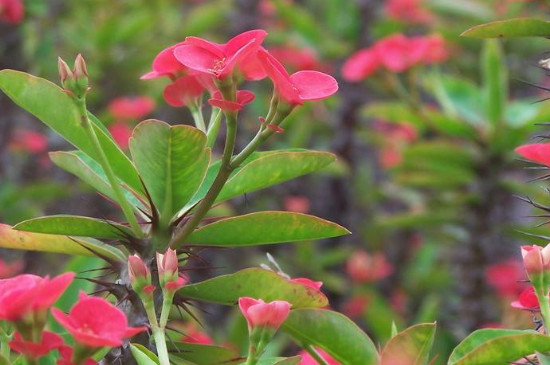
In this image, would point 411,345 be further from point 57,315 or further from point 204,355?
point 57,315

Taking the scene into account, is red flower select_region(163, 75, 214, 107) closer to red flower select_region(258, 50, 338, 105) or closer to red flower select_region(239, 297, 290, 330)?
red flower select_region(258, 50, 338, 105)

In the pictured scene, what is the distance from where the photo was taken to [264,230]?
2.51ft

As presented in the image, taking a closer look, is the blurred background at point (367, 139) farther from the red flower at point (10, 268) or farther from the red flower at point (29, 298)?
the red flower at point (29, 298)

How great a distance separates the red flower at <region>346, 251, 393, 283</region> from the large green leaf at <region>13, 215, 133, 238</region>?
6.71ft

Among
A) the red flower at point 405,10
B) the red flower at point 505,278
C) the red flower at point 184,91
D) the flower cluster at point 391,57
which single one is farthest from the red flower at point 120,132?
the red flower at point 184,91

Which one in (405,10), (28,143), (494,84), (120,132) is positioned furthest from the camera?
(405,10)

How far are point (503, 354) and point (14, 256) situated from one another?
1.86 m

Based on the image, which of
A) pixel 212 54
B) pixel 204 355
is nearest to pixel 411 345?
pixel 204 355

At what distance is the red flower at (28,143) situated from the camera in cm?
257

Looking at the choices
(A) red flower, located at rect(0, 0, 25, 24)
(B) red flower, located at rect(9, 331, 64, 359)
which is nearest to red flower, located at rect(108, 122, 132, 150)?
(A) red flower, located at rect(0, 0, 25, 24)

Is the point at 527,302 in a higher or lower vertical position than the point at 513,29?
lower

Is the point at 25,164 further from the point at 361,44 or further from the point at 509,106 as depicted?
the point at 509,106

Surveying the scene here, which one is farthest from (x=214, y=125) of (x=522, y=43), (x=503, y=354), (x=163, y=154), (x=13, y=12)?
(x=522, y=43)

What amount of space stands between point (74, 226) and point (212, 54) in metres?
0.18
